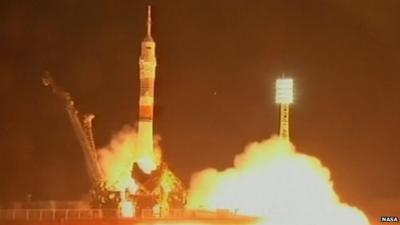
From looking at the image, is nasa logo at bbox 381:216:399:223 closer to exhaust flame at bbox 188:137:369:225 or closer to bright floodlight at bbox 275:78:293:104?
exhaust flame at bbox 188:137:369:225

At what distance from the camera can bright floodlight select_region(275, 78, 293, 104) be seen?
65.9 metres

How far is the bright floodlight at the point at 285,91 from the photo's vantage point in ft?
216

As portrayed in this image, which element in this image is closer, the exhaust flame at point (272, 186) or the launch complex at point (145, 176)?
the launch complex at point (145, 176)

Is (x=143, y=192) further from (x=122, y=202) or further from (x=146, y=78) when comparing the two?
(x=146, y=78)

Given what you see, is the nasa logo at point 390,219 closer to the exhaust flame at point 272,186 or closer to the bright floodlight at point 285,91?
the exhaust flame at point 272,186

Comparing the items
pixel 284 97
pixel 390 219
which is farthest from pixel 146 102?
pixel 390 219

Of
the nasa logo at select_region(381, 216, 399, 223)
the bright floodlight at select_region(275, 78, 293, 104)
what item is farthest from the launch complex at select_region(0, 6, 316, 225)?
the nasa logo at select_region(381, 216, 399, 223)

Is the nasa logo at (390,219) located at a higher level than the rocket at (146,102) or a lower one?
lower

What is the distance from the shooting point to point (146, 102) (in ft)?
192

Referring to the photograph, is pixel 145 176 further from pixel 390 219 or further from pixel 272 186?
Answer: pixel 390 219

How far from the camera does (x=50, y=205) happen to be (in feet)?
181

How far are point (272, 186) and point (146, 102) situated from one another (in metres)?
14.6

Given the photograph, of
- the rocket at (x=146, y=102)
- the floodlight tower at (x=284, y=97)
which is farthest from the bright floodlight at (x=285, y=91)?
the rocket at (x=146, y=102)

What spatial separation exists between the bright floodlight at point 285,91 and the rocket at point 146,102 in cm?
1289
